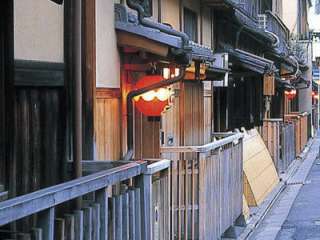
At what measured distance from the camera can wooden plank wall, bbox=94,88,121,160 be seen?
8.21 meters

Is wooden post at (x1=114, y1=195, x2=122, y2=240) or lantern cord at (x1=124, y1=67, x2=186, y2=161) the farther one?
lantern cord at (x1=124, y1=67, x2=186, y2=161)

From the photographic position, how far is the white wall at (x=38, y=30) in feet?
20.1

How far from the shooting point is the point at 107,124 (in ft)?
28.0

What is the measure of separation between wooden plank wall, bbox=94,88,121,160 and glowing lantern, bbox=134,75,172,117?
1.06 ft

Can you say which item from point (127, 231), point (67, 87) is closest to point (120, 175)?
point (127, 231)

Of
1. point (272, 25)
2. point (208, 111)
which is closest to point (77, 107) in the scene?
point (208, 111)

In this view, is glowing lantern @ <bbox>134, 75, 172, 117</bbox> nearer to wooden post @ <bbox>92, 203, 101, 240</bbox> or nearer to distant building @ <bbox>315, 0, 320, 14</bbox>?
wooden post @ <bbox>92, 203, 101, 240</bbox>

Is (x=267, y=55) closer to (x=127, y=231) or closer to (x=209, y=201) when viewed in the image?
(x=209, y=201)

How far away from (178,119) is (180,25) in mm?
1877

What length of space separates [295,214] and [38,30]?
36.5 feet

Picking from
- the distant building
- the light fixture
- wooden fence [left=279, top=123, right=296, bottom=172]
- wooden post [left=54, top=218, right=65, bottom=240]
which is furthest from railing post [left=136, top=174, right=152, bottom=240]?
the distant building

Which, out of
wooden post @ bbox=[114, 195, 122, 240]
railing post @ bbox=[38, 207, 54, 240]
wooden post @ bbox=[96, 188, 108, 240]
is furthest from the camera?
wooden post @ bbox=[114, 195, 122, 240]

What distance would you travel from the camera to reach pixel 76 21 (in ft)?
19.6

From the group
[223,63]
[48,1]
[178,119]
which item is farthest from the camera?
[223,63]
